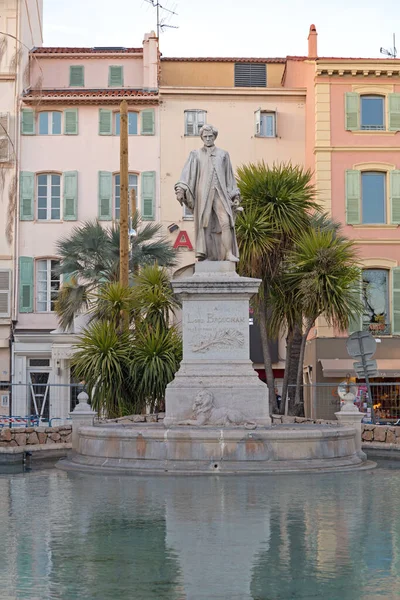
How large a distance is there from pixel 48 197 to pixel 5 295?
13.8ft

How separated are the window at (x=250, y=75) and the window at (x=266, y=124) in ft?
10.6

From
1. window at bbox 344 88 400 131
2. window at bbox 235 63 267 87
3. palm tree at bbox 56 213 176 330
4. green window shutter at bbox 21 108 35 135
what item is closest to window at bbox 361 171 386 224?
window at bbox 344 88 400 131

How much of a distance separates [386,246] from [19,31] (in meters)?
15.9

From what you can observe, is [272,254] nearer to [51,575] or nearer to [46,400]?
[46,400]

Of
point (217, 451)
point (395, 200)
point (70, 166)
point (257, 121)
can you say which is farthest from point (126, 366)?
point (257, 121)

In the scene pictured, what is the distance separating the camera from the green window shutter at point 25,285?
38.2 meters

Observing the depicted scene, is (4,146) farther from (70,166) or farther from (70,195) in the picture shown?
(70,195)

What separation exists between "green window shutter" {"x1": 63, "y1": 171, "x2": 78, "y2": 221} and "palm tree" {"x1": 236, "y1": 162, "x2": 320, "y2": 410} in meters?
14.8

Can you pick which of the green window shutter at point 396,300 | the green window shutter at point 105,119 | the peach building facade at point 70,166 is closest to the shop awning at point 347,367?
the green window shutter at point 396,300

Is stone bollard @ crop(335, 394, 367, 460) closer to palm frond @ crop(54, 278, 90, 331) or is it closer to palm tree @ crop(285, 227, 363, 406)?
palm tree @ crop(285, 227, 363, 406)

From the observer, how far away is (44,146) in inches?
1553

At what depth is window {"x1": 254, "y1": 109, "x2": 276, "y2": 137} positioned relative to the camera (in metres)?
39.3

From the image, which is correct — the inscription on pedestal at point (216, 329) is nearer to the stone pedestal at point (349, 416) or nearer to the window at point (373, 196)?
the stone pedestal at point (349, 416)

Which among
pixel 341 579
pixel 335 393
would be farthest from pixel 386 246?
pixel 341 579
